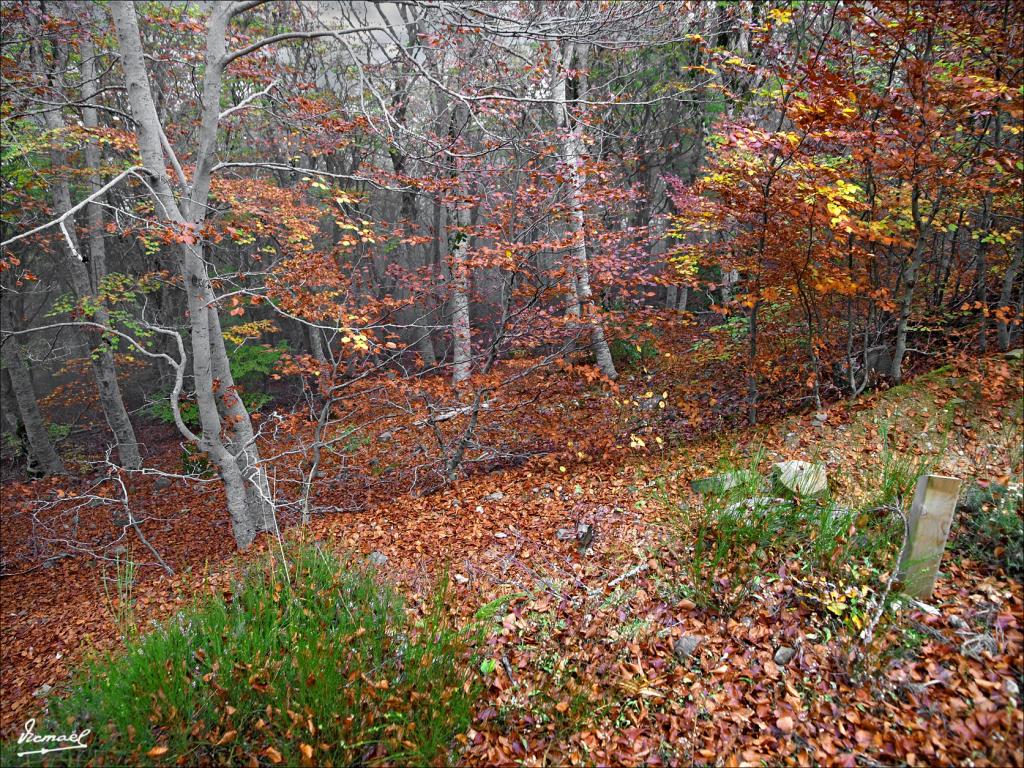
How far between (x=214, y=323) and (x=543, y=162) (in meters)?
5.03

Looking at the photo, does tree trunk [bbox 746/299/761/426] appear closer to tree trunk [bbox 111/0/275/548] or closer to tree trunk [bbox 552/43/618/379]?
tree trunk [bbox 552/43/618/379]

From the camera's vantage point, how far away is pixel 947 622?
2.47 meters

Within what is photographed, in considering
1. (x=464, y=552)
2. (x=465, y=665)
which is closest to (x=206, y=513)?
(x=464, y=552)

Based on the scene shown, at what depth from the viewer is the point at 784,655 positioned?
264 cm

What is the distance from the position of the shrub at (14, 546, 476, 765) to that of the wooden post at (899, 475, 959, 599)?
2.41 m

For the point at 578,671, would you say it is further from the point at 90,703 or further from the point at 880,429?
the point at 880,429

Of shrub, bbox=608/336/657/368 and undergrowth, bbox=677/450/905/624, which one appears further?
shrub, bbox=608/336/657/368

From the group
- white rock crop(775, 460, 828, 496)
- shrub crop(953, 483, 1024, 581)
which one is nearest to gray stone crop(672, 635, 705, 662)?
white rock crop(775, 460, 828, 496)

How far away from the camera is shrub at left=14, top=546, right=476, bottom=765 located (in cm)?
232

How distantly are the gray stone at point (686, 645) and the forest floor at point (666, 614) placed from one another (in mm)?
13

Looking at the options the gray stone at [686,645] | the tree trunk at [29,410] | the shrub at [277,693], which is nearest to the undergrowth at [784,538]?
the gray stone at [686,645]

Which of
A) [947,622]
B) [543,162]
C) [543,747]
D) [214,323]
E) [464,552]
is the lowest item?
[464,552]

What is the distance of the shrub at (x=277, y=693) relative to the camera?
2.32 m

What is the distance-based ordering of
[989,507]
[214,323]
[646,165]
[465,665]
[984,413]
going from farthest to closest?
[646,165]
[214,323]
[984,413]
[989,507]
[465,665]
